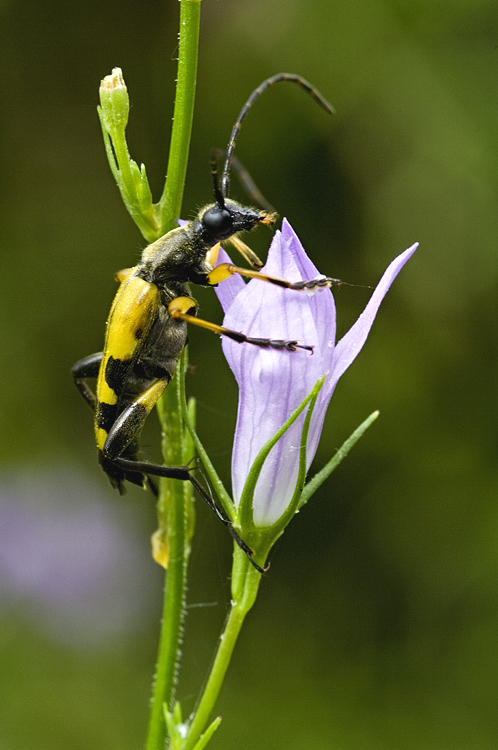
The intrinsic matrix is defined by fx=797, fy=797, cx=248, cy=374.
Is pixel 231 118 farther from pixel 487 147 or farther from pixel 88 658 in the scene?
pixel 88 658

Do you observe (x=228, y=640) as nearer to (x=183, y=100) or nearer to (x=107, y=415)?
(x=107, y=415)

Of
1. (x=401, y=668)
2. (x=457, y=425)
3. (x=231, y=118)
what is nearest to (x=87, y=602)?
(x=401, y=668)

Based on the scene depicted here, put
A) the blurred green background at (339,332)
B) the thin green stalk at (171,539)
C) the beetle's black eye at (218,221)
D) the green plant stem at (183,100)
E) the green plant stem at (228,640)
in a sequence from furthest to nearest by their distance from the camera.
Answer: the blurred green background at (339,332), the beetle's black eye at (218,221), the thin green stalk at (171,539), the green plant stem at (228,640), the green plant stem at (183,100)

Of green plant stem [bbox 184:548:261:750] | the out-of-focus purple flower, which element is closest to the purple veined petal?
the out-of-focus purple flower

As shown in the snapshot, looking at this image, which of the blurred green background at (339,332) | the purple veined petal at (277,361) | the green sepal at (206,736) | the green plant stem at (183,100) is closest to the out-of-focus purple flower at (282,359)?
the purple veined petal at (277,361)

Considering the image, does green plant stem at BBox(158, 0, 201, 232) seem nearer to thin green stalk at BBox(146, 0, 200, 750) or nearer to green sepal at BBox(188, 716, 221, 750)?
thin green stalk at BBox(146, 0, 200, 750)

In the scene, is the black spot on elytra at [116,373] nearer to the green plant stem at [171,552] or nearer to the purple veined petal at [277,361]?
the green plant stem at [171,552]
